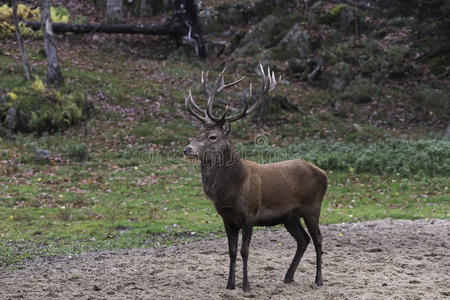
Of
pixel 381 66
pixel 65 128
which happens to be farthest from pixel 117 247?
pixel 381 66

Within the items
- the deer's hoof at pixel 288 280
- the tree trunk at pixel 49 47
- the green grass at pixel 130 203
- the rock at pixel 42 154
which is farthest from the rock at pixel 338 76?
the deer's hoof at pixel 288 280

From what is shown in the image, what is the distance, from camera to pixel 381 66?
22.7m

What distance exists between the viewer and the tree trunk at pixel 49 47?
1862cm

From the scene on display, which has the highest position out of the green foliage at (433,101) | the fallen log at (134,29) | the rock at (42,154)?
the fallen log at (134,29)

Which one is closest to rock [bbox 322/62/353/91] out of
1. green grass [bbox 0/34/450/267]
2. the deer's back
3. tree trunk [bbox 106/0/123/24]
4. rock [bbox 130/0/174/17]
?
green grass [bbox 0/34/450/267]

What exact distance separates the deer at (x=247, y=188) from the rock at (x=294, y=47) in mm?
17699

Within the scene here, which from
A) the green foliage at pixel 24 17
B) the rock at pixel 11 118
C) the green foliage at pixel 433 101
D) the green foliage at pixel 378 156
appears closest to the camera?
the green foliage at pixel 378 156

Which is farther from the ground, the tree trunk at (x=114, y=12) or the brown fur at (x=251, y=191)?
the tree trunk at (x=114, y=12)

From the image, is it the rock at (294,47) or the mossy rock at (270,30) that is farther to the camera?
the mossy rock at (270,30)

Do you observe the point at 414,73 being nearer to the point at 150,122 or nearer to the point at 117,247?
the point at 150,122

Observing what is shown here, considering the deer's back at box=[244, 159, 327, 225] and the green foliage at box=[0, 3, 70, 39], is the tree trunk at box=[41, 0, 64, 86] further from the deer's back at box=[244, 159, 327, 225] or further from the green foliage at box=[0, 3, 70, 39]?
the deer's back at box=[244, 159, 327, 225]

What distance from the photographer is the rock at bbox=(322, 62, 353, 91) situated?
22219 millimetres

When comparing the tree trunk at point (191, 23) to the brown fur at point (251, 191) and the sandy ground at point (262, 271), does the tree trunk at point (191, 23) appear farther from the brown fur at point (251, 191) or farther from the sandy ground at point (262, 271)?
the brown fur at point (251, 191)

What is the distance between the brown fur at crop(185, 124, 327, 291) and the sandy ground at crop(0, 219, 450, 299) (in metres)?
0.46
